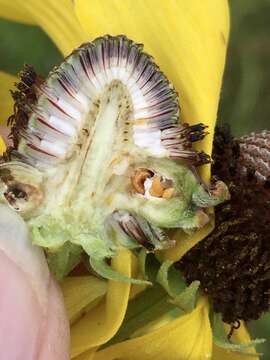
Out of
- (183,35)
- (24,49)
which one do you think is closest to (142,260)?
(183,35)

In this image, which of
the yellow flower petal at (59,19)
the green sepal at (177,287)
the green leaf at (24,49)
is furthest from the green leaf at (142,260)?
the green leaf at (24,49)

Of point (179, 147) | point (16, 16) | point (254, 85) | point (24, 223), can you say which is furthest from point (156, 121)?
point (254, 85)

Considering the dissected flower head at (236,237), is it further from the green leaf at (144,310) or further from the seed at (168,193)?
the seed at (168,193)

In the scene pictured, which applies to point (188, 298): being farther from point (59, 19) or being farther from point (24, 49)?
point (24, 49)

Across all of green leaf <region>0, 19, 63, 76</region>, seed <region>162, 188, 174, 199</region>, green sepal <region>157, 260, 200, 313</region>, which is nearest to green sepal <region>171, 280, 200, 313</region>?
green sepal <region>157, 260, 200, 313</region>

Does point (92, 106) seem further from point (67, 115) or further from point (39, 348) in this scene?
point (39, 348)
